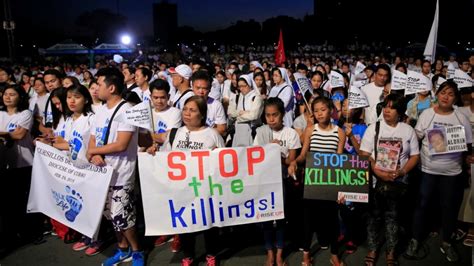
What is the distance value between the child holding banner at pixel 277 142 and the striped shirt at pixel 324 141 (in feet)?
0.58

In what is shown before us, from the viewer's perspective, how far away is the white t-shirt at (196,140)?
13.8 feet

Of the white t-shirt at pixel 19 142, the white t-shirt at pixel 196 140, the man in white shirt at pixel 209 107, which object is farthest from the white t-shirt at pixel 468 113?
the white t-shirt at pixel 19 142

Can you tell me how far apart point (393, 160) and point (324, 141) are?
0.74 meters

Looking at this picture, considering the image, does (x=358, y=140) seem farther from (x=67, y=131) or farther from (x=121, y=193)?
(x=67, y=131)

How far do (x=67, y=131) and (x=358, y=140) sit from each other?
3.61 metres

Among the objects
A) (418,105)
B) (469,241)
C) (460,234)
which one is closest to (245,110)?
(418,105)

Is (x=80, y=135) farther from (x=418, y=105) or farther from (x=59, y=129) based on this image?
(x=418, y=105)

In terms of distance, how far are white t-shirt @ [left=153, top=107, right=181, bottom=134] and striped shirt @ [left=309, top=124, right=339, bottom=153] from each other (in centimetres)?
171

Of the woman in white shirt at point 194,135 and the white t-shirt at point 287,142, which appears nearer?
the woman in white shirt at point 194,135

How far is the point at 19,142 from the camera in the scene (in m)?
5.25

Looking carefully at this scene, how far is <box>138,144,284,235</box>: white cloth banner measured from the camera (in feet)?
13.4

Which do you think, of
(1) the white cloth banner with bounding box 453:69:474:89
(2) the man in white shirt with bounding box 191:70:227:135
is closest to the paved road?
(2) the man in white shirt with bounding box 191:70:227:135

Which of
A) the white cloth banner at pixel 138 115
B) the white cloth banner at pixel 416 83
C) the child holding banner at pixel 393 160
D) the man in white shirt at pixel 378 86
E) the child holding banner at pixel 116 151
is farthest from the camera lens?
the man in white shirt at pixel 378 86

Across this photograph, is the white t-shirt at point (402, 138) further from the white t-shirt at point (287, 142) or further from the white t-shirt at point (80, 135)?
the white t-shirt at point (80, 135)
